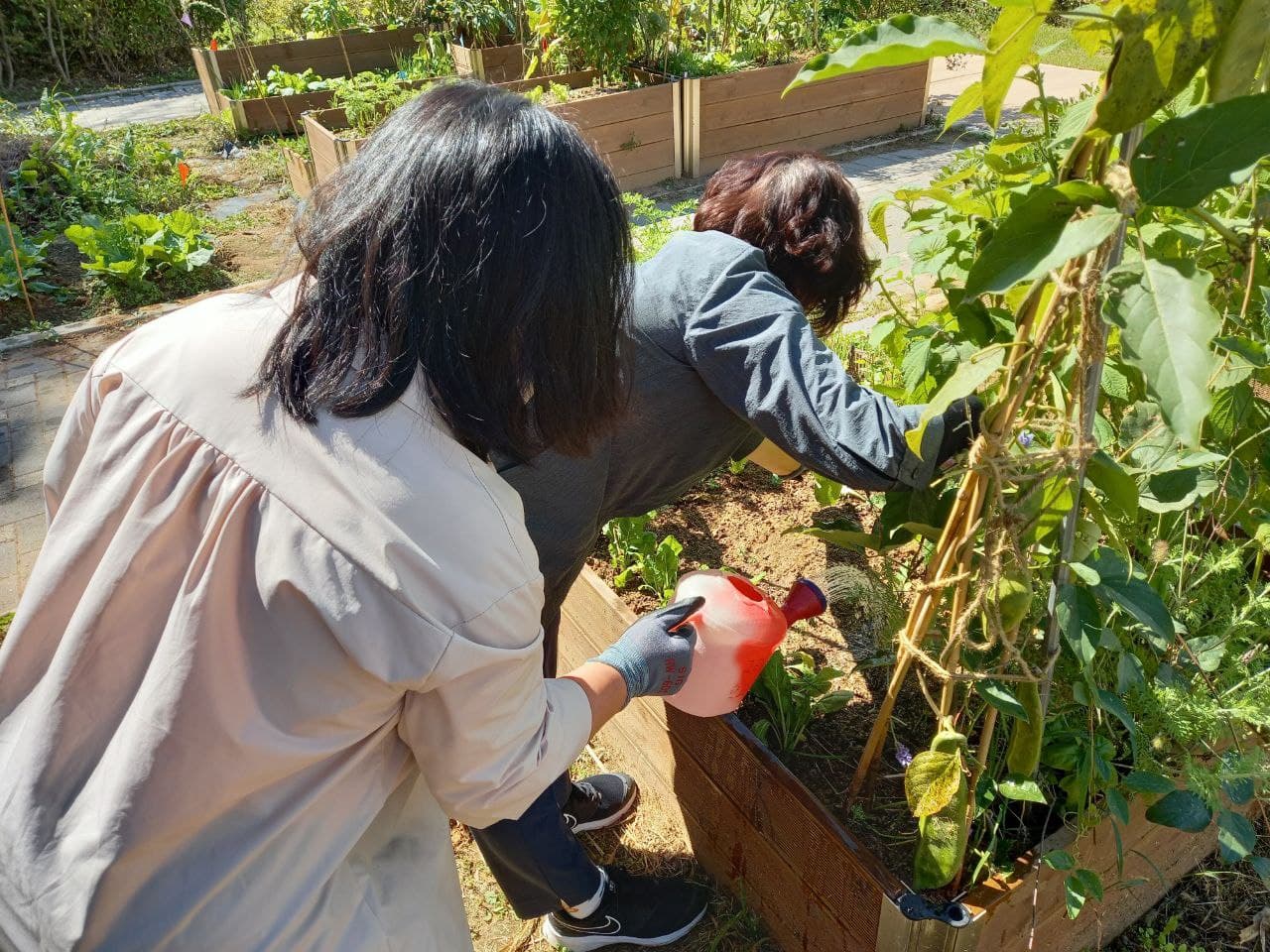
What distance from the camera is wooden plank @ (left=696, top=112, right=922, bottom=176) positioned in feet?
21.3

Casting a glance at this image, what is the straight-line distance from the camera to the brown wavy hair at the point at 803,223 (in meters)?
1.64

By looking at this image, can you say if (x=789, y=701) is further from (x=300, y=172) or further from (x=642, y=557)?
(x=300, y=172)

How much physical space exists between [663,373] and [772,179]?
403mm

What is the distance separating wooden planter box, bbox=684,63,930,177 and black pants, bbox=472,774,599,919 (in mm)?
5422

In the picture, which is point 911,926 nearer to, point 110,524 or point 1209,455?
point 1209,455

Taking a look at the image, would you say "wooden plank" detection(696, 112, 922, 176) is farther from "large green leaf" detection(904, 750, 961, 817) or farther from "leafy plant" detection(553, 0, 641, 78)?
"large green leaf" detection(904, 750, 961, 817)

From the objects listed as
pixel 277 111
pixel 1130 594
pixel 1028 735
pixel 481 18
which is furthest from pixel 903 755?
pixel 277 111

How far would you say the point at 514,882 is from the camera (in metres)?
1.73

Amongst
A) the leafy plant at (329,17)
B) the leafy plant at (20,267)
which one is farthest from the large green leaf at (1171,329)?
the leafy plant at (329,17)

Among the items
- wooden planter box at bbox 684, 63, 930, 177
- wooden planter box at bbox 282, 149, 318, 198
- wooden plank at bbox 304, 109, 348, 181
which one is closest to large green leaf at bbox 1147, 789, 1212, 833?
wooden plank at bbox 304, 109, 348, 181

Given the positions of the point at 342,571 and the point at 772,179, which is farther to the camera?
the point at 772,179

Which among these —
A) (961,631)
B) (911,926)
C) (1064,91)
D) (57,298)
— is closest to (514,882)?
(911,926)

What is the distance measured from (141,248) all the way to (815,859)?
15.6 feet

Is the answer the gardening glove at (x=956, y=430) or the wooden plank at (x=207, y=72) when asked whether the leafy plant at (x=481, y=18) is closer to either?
the wooden plank at (x=207, y=72)
